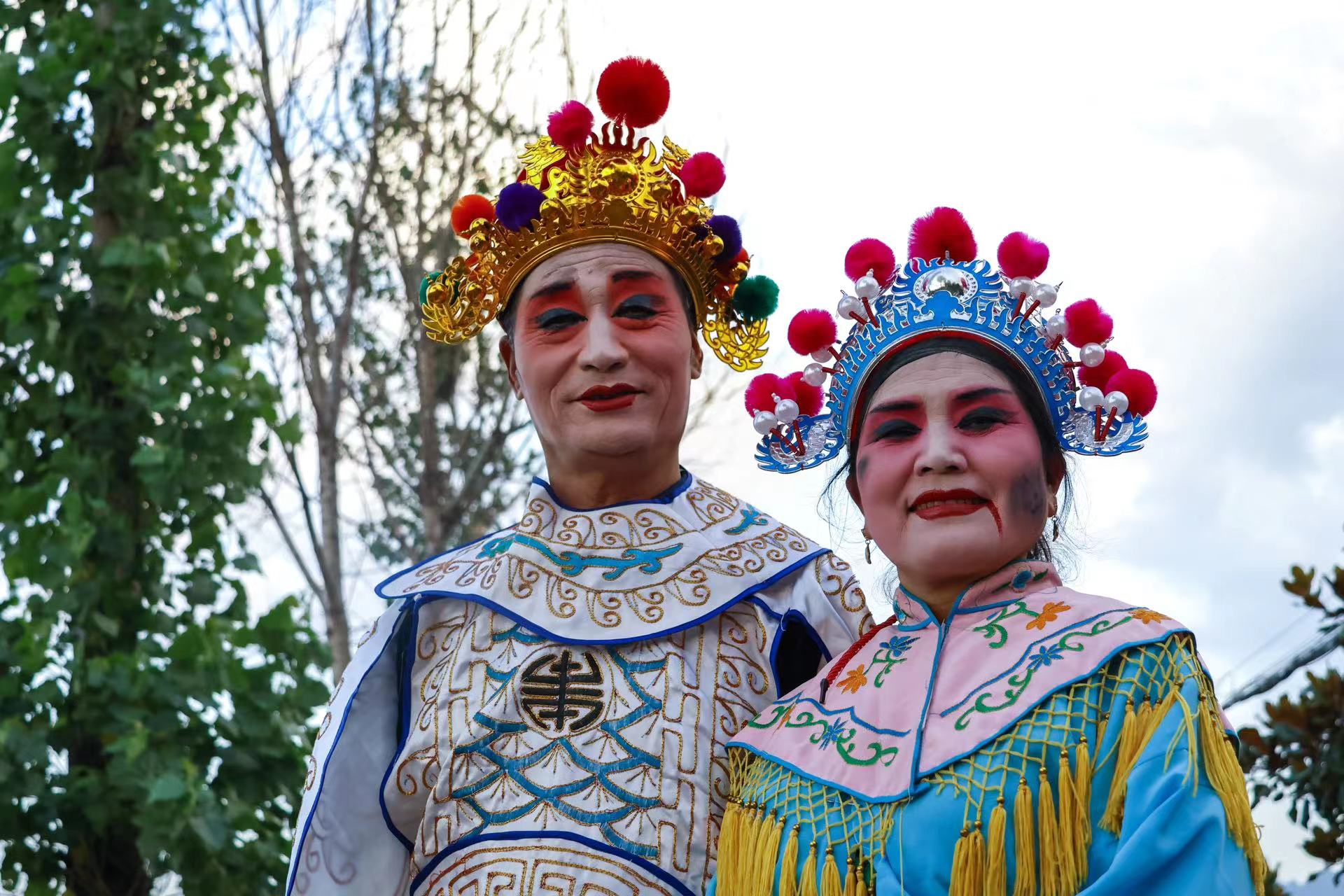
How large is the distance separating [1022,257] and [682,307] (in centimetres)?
79

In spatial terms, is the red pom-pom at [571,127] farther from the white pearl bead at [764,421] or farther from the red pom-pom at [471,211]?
the white pearl bead at [764,421]

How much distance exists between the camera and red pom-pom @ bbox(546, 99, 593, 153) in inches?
128

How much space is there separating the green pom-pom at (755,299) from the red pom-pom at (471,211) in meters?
0.58

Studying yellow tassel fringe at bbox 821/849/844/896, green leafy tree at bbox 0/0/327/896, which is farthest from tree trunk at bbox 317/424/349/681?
yellow tassel fringe at bbox 821/849/844/896

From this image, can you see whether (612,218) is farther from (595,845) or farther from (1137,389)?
(595,845)

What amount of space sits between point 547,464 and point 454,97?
6.10m

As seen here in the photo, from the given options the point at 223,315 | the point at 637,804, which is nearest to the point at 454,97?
the point at 223,315

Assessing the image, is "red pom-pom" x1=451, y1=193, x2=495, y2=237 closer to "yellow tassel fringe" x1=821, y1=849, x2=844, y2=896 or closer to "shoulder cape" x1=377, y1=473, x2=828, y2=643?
"shoulder cape" x1=377, y1=473, x2=828, y2=643

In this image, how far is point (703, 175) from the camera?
10.8ft

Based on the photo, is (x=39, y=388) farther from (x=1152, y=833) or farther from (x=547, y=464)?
(x=1152, y=833)

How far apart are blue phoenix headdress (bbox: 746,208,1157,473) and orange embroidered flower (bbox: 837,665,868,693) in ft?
1.49

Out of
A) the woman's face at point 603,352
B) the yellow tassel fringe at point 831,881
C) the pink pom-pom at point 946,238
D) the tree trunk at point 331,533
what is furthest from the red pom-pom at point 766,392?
the tree trunk at point 331,533

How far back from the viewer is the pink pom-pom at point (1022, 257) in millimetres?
2762

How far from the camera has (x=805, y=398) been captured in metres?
2.96
